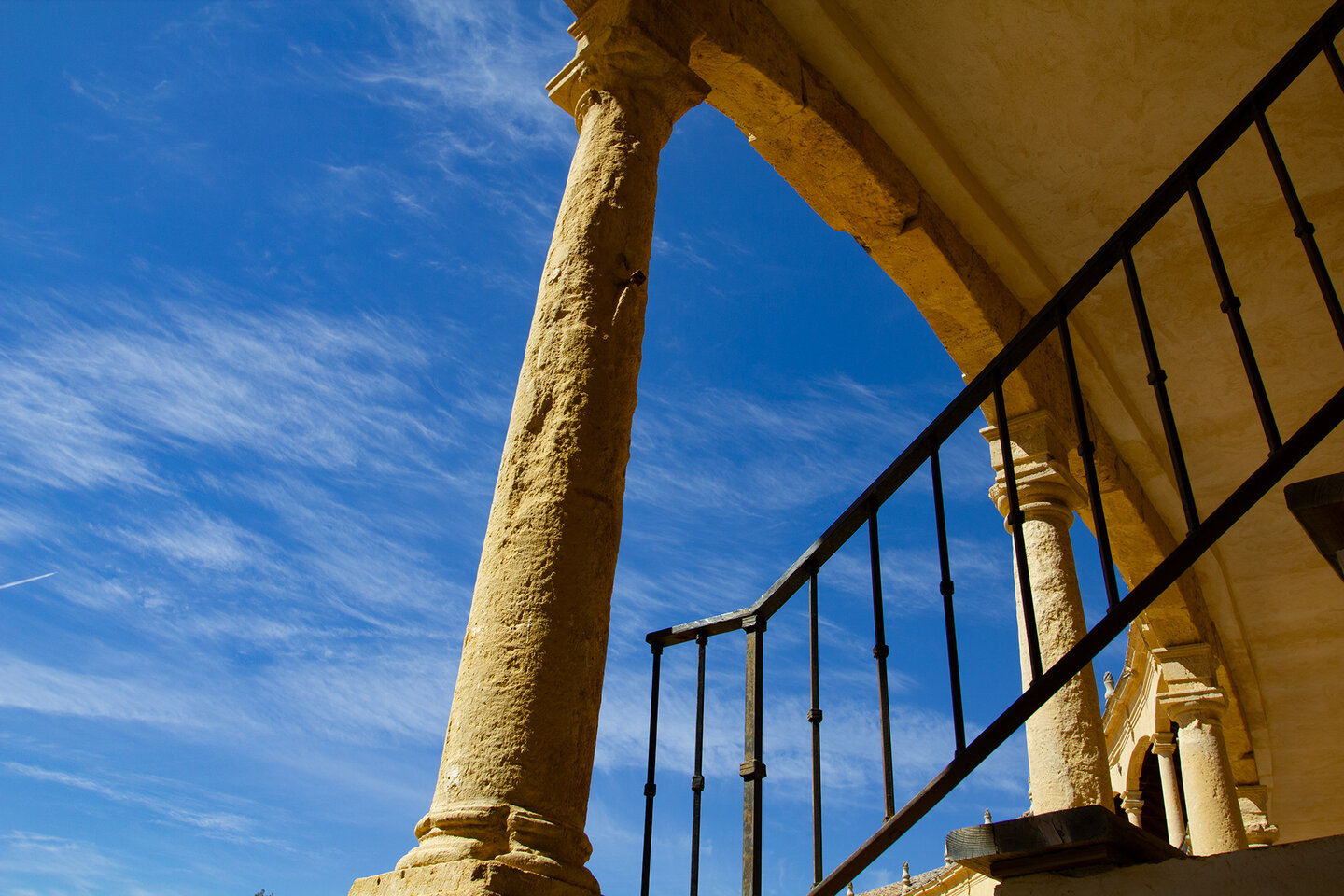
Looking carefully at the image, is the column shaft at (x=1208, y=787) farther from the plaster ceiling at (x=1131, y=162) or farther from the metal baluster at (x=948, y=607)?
the metal baluster at (x=948, y=607)

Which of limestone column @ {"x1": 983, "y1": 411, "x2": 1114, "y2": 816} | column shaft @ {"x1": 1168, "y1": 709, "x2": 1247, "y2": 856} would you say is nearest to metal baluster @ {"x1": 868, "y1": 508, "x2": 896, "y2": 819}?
limestone column @ {"x1": 983, "y1": 411, "x2": 1114, "y2": 816}

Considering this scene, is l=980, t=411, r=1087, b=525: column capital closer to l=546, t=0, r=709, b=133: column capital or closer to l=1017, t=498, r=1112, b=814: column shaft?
l=1017, t=498, r=1112, b=814: column shaft

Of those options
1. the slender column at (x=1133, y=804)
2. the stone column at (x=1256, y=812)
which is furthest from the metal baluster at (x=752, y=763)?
the slender column at (x=1133, y=804)

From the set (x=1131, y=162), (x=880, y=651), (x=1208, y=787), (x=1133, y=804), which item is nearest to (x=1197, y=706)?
(x=1208, y=787)

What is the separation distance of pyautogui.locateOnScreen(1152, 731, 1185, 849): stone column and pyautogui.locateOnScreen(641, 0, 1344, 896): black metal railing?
9.80 meters

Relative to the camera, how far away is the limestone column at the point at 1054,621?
5406 millimetres

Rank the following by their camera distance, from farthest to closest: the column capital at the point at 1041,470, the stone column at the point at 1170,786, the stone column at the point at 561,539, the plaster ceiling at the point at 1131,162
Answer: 1. the stone column at the point at 1170,786
2. the column capital at the point at 1041,470
3. the plaster ceiling at the point at 1131,162
4. the stone column at the point at 561,539

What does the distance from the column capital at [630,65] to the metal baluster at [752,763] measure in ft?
7.64

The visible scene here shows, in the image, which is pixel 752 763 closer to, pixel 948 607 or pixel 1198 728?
pixel 948 607

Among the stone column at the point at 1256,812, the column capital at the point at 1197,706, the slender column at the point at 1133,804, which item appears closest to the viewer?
the column capital at the point at 1197,706

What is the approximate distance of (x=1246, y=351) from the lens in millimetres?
2281

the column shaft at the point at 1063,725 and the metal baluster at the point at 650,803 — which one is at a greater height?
the column shaft at the point at 1063,725

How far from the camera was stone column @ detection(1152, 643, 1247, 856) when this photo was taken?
27.4ft

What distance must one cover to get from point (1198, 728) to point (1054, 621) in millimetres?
3774
